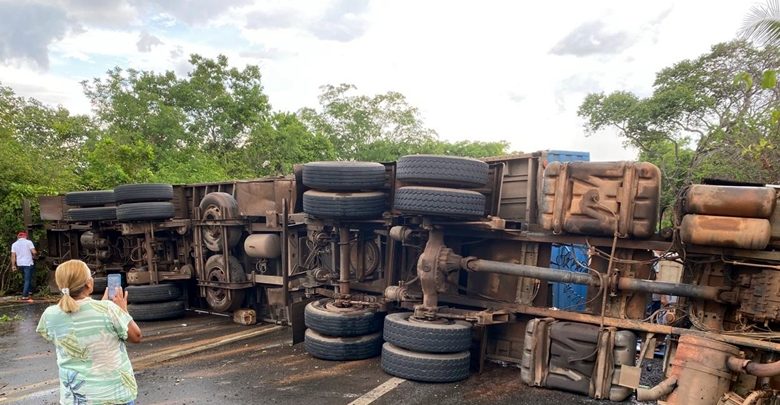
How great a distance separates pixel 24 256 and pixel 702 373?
527 inches

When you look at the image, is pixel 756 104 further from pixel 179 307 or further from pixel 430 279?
pixel 179 307

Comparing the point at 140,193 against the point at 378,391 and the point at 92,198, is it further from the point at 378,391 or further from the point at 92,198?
the point at 378,391

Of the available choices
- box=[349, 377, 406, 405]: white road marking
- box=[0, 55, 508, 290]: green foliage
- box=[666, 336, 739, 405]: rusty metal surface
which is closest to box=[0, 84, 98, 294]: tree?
box=[0, 55, 508, 290]: green foliage

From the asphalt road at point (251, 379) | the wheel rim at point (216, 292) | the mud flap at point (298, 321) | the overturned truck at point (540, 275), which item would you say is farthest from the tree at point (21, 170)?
the mud flap at point (298, 321)

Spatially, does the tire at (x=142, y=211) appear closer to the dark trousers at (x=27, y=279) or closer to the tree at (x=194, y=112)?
the dark trousers at (x=27, y=279)

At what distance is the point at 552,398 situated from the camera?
15.2 ft

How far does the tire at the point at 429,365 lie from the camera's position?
499 centimetres

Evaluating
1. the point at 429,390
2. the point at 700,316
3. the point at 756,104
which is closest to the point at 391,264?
the point at 429,390

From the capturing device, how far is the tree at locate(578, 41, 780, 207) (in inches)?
591

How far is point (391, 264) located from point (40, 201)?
1054 centimetres

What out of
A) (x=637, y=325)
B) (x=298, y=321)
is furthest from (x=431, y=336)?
(x=298, y=321)

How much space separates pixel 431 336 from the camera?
16.5 ft

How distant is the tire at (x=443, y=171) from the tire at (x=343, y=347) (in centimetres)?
213

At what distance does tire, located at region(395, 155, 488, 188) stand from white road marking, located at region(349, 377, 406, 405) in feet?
6.84
